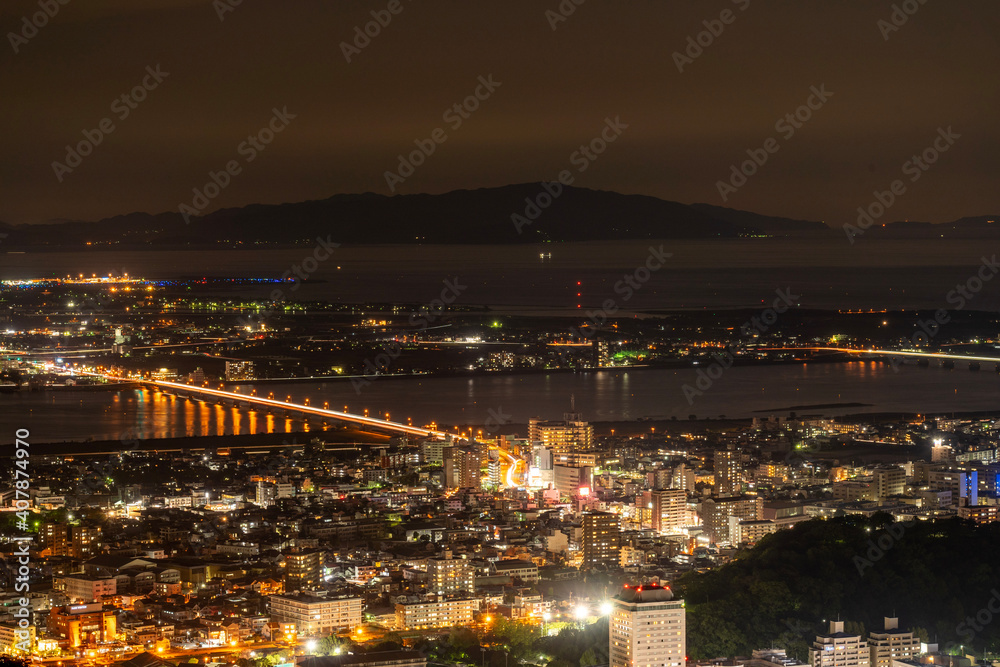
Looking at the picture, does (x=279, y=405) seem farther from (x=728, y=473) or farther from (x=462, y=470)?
(x=728, y=473)

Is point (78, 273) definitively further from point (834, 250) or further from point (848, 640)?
point (848, 640)

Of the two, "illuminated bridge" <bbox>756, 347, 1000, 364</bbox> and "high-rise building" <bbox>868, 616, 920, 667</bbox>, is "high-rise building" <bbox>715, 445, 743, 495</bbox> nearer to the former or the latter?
"high-rise building" <bbox>868, 616, 920, 667</bbox>

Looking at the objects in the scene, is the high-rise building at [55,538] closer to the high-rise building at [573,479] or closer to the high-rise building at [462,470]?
the high-rise building at [462,470]

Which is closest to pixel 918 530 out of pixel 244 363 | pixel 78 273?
pixel 244 363

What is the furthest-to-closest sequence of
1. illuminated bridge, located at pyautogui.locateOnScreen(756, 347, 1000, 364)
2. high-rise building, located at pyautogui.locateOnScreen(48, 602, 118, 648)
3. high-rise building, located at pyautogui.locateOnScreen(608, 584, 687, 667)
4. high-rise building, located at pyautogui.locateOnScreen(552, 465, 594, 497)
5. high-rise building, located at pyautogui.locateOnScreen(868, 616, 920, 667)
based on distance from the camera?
illuminated bridge, located at pyautogui.locateOnScreen(756, 347, 1000, 364), high-rise building, located at pyautogui.locateOnScreen(552, 465, 594, 497), high-rise building, located at pyautogui.locateOnScreen(48, 602, 118, 648), high-rise building, located at pyautogui.locateOnScreen(868, 616, 920, 667), high-rise building, located at pyautogui.locateOnScreen(608, 584, 687, 667)

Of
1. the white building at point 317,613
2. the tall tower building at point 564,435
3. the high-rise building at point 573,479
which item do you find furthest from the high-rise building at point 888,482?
the white building at point 317,613

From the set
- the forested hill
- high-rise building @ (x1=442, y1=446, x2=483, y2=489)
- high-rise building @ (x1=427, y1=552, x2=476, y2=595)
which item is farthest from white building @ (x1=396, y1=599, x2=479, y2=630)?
Result: high-rise building @ (x1=442, y1=446, x2=483, y2=489)

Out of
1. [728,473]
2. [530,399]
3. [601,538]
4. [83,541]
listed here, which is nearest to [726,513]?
[601,538]
